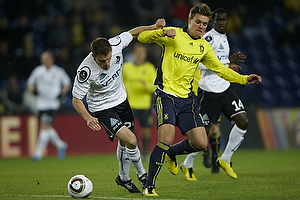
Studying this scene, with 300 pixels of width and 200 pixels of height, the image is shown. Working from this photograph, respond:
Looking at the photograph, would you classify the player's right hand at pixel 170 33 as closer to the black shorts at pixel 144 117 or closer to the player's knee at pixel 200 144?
the player's knee at pixel 200 144

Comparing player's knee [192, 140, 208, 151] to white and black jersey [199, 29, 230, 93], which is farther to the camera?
white and black jersey [199, 29, 230, 93]

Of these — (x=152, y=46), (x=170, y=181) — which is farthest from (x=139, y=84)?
(x=152, y=46)

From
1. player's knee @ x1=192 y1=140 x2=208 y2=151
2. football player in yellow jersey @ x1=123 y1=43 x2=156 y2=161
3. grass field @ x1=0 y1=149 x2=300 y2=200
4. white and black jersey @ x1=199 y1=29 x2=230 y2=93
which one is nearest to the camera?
grass field @ x1=0 y1=149 x2=300 y2=200

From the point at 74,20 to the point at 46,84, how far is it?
11.1 ft

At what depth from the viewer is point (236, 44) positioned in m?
17.1

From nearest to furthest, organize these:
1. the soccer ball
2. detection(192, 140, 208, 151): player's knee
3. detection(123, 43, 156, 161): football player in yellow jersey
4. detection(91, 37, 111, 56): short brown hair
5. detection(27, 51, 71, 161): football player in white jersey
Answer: the soccer ball < detection(91, 37, 111, 56): short brown hair < detection(192, 140, 208, 151): player's knee < detection(123, 43, 156, 161): football player in yellow jersey < detection(27, 51, 71, 161): football player in white jersey

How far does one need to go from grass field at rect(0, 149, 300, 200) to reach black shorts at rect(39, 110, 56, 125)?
3.75ft

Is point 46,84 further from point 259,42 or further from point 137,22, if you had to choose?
point 259,42

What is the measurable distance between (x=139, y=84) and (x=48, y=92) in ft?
7.57

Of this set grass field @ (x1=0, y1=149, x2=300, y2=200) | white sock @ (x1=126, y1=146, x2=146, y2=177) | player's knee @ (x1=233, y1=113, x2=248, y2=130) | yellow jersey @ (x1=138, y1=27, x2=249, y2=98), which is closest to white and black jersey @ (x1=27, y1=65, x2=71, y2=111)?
grass field @ (x1=0, y1=149, x2=300, y2=200)

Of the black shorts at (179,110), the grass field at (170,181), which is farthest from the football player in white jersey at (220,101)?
the black shorts at (179,110)

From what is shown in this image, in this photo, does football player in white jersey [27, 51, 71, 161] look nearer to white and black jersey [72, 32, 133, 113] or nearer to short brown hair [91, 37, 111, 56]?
white and black jersey [72, 32, 133, 113]

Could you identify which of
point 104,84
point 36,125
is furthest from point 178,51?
point 36,125

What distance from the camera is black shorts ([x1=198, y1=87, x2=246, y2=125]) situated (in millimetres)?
7758
